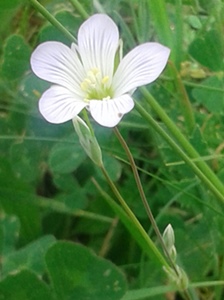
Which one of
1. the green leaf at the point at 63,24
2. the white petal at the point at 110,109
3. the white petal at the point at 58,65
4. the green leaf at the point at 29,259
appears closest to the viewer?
the white petal at the point at 110,109

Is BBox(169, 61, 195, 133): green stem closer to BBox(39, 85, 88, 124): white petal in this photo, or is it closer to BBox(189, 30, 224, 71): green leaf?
BBox(189, 30, 224, 71): green leaf

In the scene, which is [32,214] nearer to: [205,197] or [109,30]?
[205,197]

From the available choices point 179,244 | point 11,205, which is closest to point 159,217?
point 179,244

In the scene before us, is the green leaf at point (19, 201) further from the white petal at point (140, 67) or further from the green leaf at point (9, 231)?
the white petal at point (140, 67)

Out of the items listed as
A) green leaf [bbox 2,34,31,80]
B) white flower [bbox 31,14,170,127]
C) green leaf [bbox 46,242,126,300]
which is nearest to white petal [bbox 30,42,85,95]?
white flower [bbox 31,14,170,127]

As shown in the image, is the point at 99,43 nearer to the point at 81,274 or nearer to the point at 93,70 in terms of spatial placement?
the point at 93,70

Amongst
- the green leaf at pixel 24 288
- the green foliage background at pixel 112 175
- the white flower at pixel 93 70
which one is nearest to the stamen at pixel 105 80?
the white flower at pixel 93 70

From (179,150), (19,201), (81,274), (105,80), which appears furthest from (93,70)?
(19,201)
